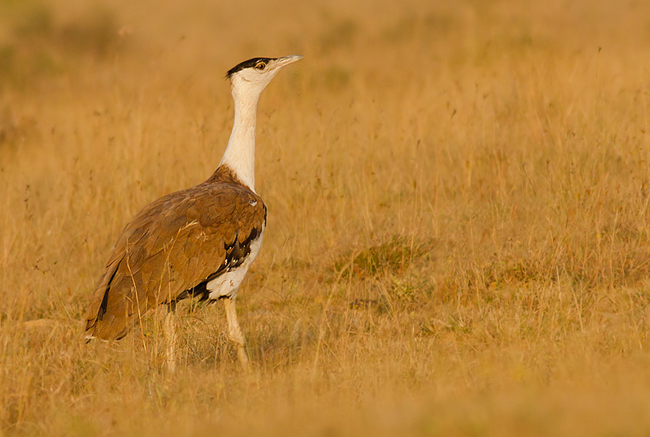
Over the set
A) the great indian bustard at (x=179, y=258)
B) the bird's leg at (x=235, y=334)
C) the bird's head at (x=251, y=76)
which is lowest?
the bird's leg at (x=235, y=334)

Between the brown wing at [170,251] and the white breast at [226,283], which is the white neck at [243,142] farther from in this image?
the white breast at [226,283]

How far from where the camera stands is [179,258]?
4324 millimetres

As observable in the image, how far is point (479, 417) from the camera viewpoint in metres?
2.58

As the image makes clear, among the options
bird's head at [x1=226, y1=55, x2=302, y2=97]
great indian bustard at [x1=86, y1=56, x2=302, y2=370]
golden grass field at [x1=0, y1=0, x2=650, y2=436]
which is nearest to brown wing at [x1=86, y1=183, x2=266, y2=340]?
great indian bustard at [x1=86, y1=56, x2=302, y2=370]

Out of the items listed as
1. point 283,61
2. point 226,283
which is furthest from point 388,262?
point 226,283

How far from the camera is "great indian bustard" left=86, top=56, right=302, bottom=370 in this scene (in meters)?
4.16

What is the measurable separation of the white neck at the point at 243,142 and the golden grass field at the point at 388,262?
981mm

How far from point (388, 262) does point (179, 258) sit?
7.19ft

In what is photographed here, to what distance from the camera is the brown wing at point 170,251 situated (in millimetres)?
4145

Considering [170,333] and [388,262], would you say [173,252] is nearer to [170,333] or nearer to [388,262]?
[170,333]

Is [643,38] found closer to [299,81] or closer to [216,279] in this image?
[299,81]

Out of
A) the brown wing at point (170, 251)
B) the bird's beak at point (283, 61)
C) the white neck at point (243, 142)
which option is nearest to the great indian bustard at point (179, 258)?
the brown wing at point (170, 251)

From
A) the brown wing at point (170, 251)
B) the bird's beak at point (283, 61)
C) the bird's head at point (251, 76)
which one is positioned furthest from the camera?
the bird's beak at point (283, 61)

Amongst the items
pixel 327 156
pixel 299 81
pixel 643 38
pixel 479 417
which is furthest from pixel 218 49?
pixel 479 417
